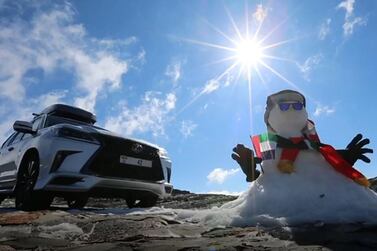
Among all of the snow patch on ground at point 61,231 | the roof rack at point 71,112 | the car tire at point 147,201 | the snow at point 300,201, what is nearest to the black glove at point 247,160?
the snow at point 300,201

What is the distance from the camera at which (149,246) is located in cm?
259

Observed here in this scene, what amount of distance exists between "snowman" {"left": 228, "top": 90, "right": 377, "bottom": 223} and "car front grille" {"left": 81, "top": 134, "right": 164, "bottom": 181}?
2297mm

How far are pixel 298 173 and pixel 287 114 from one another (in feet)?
2.40

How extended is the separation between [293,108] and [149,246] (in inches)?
94.3

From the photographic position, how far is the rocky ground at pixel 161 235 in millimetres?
2479

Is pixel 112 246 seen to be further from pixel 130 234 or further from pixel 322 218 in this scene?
pixel 322 218

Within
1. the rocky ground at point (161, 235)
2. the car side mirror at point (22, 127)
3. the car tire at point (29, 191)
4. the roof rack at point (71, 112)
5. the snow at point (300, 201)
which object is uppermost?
the roof rack at point (71, 112)

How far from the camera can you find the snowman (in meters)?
3.37

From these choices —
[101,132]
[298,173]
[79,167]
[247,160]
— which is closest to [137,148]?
[101,132]

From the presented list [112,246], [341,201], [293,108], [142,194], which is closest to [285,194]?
[341,201]

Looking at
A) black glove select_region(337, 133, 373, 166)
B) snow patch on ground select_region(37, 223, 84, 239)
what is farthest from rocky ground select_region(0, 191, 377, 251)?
black glove select_region(337, 133, 373, 166)

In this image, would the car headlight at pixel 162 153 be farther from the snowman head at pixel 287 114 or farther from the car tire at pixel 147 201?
the snowman head at pixel 287 114

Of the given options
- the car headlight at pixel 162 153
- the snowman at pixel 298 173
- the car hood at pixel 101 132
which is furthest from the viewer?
the car headlight at pixel 162 153

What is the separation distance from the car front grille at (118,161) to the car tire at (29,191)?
78 centimetres
